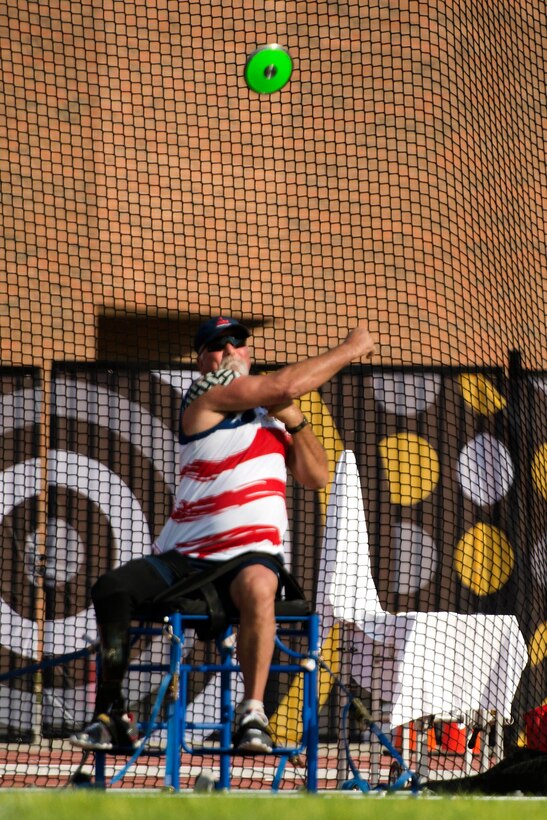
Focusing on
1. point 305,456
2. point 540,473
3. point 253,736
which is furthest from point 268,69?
point 540,473

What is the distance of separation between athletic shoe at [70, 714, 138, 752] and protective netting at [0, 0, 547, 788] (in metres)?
0.94

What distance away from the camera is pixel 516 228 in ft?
32.9

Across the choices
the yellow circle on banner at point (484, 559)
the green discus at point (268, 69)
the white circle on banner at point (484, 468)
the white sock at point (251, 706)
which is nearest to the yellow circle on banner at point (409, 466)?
the white circle on banner at point (484, 468)

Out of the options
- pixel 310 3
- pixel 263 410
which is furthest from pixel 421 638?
pixel 310 3

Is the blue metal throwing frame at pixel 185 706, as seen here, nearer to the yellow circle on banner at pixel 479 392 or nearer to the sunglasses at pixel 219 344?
the sunglasses at pixel 219 344

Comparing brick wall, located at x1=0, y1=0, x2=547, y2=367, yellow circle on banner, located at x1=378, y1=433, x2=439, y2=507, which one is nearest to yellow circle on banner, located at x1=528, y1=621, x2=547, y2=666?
yellow circle on banner, located at x1=378, y1=433, x2=439, y2=507

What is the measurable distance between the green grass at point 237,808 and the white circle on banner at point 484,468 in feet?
15.9

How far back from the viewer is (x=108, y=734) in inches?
145

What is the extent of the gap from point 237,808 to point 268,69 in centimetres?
391

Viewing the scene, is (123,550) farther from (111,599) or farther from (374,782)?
(111,599)

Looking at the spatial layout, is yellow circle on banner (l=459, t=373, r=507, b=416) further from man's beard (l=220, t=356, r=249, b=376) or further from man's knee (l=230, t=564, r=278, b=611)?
man's knee (l=230, t=564, r=278, b=611)

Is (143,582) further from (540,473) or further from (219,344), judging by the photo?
(540,473)

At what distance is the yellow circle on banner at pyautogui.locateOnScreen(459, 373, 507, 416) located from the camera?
7.59m

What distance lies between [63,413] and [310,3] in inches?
175
